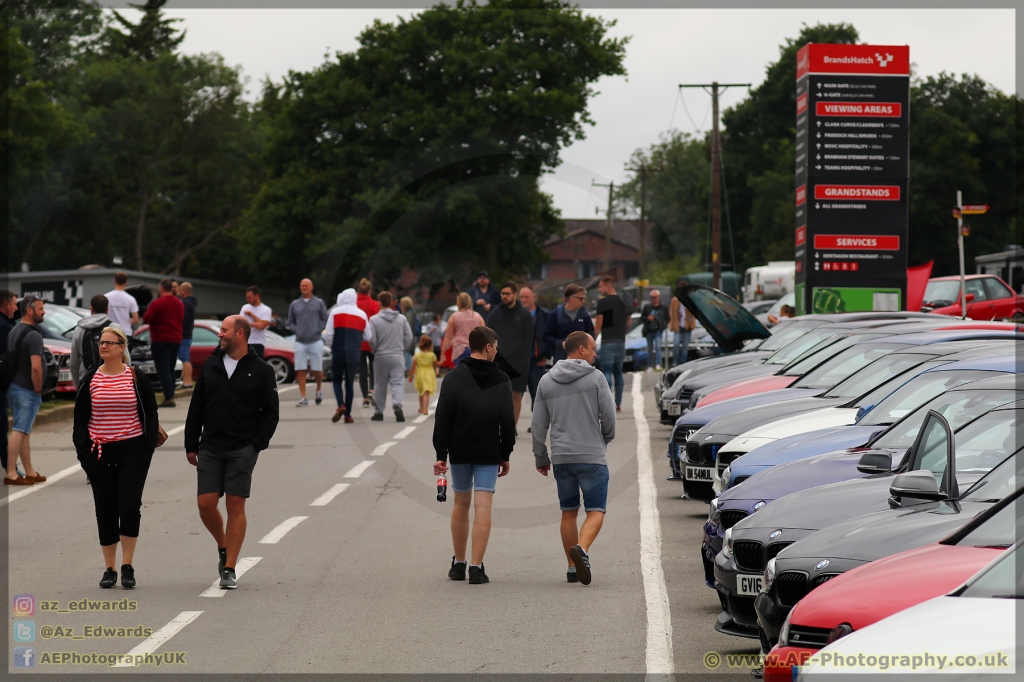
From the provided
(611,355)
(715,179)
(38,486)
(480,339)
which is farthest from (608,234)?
(715,179)

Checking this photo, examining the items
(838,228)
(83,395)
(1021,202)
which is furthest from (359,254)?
(83,395)

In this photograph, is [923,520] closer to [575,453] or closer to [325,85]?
[575,453]

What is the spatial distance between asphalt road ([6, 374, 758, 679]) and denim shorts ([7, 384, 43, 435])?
72 cm

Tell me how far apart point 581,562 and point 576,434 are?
89 cm

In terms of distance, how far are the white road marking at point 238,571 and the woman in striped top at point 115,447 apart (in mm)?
539

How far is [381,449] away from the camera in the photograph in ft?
51.3

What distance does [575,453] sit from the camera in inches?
339

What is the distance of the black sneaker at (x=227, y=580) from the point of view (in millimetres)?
8344

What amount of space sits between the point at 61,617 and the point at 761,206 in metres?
64.0

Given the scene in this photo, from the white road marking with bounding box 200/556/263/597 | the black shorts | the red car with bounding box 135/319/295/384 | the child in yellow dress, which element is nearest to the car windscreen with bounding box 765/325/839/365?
the child in yellow dress

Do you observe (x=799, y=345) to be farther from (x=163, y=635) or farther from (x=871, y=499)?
(x=163, y=635)

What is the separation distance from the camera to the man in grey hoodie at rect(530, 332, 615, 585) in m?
8.63

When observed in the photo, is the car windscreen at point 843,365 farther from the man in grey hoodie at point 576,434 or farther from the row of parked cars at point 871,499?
the man in grey hoodie at point 576,434

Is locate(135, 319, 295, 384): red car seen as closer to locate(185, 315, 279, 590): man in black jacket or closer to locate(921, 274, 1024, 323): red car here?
locate(921, 274, 1024, 323): red car
